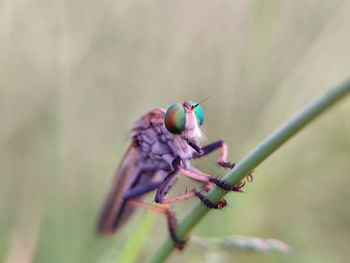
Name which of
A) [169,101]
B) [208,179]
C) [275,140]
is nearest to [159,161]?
→ [208,179]

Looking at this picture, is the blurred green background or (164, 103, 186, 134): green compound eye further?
the blurred green background

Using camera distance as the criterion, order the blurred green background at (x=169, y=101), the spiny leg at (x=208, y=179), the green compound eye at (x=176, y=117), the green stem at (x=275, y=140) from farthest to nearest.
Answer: the blurred green background at (x=169, y=101), the green compound eye at (x=176, y=117), the spiny leg at (x=208, y=179), the green stem at (x=275, y=140)

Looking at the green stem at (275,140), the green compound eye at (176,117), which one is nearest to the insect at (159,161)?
the green compound eye at (176,117)

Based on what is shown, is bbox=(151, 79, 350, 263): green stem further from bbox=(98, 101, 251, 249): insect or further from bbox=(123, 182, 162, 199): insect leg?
bbox=(123, 182, 162, 199): insect leg

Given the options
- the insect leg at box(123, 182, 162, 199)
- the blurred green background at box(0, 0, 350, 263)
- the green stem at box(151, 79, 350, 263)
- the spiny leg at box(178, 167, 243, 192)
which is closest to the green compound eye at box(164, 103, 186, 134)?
the spiny leg at box(178, 167, 243, 192)

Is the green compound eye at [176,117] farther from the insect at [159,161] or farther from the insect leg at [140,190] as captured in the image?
the insect leg at [140,190]

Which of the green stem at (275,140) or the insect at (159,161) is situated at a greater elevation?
the green stem at (275,140)

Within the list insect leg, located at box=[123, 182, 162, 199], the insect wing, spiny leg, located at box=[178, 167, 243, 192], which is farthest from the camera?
the insect wing
